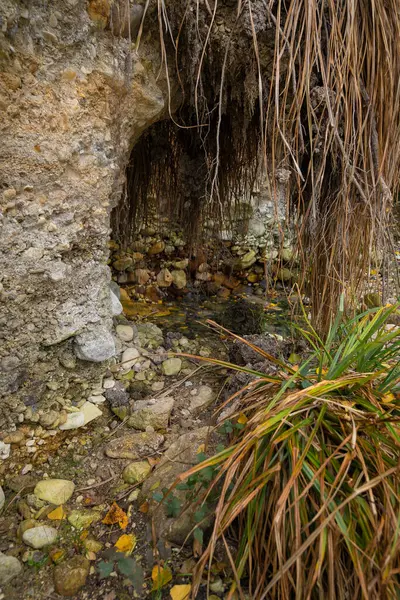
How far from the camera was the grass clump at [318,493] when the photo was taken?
2.86 ft

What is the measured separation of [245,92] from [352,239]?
0.79m

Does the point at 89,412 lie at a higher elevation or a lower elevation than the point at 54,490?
higher

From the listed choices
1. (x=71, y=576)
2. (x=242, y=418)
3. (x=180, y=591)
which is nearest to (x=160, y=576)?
(x=180, y=591)

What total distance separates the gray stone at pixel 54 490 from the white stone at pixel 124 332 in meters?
0.72

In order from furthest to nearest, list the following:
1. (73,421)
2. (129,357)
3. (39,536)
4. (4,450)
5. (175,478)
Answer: (129,357) < (73,421) < (4,450) < (175,478) < (39,536)

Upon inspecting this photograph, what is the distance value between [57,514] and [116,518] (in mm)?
178

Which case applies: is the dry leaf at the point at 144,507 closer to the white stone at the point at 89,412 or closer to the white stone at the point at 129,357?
the white stone at the point at 89,412

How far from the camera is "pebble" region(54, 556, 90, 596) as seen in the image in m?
1.01

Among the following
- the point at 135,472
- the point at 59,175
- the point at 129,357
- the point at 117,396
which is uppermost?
the point at 59,175

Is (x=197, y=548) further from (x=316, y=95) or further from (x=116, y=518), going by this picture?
(x=316, y=95)

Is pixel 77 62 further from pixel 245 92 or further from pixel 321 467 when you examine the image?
pixel 321 467

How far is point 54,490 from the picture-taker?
A: 4.19ft

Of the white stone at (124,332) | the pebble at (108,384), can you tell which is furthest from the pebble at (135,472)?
the white stone at (124,332)

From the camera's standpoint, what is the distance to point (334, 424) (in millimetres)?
1132
